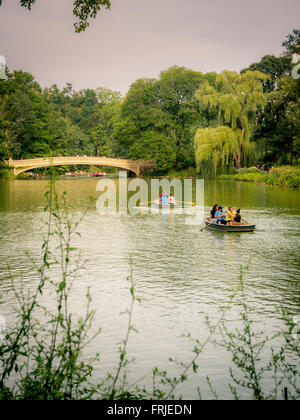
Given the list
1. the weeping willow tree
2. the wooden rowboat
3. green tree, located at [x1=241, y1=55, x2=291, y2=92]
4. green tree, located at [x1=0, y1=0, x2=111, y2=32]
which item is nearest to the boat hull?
the wooden rowboat

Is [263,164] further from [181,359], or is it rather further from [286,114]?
[181,359]

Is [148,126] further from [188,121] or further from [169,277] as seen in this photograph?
[169,277]

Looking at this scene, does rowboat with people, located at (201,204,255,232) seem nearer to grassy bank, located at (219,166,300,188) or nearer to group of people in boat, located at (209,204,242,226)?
group of people in boat, located at (209,204,242,226)

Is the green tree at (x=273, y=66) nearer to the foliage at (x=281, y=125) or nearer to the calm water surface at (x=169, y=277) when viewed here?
the foliage at (x=281, y=125)

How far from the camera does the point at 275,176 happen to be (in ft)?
145

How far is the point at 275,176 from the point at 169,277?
1334 inches

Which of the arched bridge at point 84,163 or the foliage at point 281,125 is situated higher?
the foliage at point 281,125

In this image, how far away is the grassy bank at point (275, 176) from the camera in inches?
1632

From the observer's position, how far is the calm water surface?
7992mm

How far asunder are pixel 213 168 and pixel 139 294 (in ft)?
143

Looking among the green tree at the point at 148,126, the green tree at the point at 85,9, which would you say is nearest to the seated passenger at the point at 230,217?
the green tree at the point at 85,9

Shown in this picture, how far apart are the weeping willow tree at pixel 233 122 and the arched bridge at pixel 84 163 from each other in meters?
18.8

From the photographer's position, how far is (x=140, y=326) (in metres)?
8.91

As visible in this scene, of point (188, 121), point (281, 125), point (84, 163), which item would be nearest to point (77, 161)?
point (84, 163)
